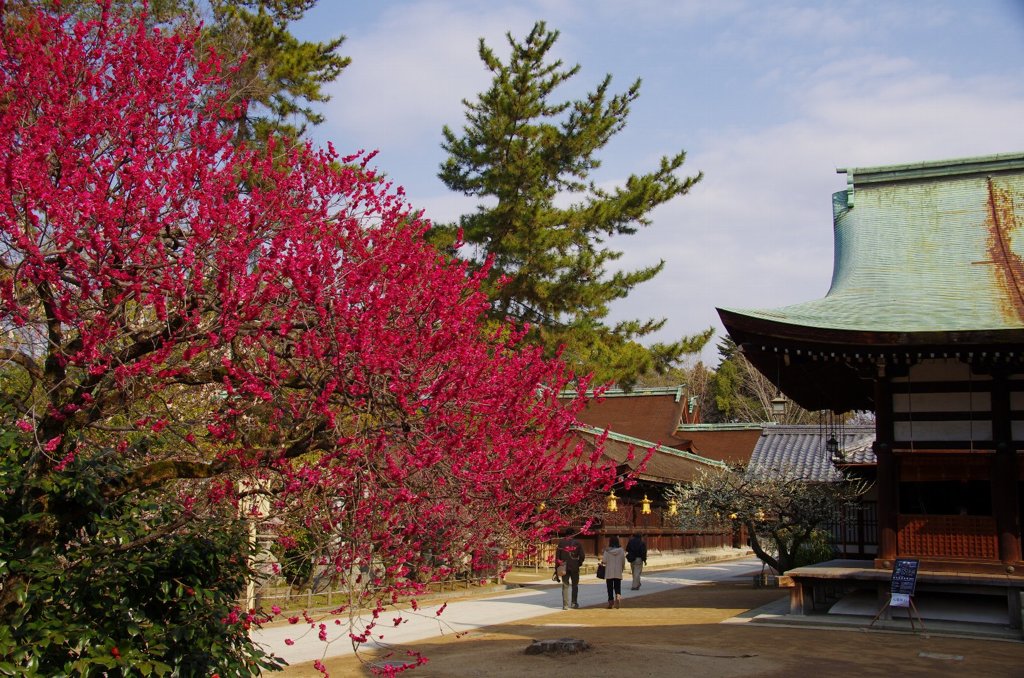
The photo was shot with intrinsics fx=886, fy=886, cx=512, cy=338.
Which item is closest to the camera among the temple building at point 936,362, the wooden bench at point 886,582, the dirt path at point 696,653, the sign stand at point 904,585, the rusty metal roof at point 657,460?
the dirt path at point 696,653

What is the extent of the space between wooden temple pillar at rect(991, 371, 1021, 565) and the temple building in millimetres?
18

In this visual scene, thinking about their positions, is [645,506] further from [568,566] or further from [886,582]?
[886,582]

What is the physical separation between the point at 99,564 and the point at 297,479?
1.65 metres

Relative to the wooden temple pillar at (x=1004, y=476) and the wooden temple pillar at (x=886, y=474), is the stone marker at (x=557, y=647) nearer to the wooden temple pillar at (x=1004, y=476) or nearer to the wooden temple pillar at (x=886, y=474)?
the wooden temple pillar at (x=886, y=474)

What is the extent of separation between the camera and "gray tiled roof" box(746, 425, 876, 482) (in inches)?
1185

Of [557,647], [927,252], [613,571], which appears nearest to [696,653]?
[557,647]

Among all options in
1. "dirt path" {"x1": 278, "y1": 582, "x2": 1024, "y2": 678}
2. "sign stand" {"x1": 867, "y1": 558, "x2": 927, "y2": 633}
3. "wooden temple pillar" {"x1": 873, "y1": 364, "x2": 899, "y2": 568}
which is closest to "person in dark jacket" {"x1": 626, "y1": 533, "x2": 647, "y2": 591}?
"dirt path" {"x1": 278, "y1": 582, "x2": 1024, "y2": 678}

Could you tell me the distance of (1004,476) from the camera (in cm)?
1480

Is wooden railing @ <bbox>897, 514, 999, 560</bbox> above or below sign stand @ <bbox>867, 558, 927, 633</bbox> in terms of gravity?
above

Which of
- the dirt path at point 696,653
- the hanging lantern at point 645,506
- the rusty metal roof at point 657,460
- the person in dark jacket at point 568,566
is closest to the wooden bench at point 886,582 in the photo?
the dirt path at point 696,653

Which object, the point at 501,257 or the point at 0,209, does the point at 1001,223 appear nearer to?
the point at 501,257

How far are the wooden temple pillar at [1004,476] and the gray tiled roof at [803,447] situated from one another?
1277 centimetres

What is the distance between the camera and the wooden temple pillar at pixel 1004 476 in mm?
14625

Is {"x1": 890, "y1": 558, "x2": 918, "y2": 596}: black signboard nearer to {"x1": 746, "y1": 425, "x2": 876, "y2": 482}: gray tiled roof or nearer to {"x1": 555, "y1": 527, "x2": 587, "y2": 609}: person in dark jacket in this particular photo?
{"x1": 555, "y1": 527, "x2": 587, "y2": 609}: person in dark jacket
